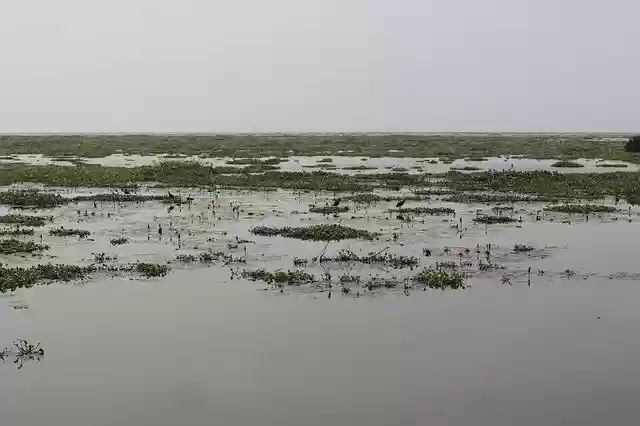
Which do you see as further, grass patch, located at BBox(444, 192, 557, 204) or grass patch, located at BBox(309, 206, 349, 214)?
grass patch, located at BBox(444, 192, 557, 204)

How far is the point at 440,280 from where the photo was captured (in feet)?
54.8

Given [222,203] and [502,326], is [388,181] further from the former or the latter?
[502,326]

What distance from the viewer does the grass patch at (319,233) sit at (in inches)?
919

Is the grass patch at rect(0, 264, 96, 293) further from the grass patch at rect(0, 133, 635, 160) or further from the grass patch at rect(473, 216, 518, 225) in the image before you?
the grass patch at rect(0, 133, 635, 160)

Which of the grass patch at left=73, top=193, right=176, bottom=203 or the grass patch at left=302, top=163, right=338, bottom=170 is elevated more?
the grass patch at left=302, top=163, right=338, bottom=170

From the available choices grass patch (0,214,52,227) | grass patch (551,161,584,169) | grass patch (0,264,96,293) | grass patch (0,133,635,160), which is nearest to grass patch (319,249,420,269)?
grass patch (0,264,96,293)

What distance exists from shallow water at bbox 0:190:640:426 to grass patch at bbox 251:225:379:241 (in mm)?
3548

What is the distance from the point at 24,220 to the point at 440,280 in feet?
62.8

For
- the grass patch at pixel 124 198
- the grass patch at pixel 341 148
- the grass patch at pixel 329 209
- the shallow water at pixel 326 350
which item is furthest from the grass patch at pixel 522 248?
the grass patch at pixel 341 148

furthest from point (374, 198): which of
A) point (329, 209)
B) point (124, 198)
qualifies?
point (124, 198)

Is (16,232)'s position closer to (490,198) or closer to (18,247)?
(18,247)

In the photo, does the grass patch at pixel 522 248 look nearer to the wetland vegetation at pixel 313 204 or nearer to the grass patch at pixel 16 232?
the wetland vegetation at pixel 313 204

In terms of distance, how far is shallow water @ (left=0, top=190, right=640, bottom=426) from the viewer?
9.67 meters

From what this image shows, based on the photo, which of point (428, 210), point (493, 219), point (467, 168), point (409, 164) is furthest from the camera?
point (409, 164)
